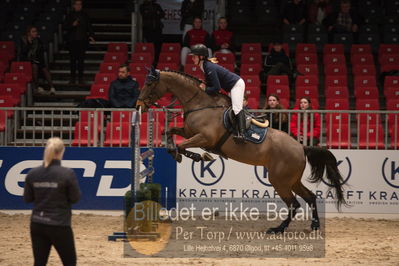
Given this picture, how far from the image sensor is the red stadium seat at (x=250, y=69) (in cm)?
1672

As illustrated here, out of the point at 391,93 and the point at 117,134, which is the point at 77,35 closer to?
the point at 117,134

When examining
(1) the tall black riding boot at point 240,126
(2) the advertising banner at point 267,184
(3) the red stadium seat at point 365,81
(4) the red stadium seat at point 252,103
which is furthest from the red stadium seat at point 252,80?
(1) the tall black riding boot at point 240,126

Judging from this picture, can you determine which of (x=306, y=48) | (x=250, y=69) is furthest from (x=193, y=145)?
(x=306, y=48)

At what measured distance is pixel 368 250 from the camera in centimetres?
1043

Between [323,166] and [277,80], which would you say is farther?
[277,80]

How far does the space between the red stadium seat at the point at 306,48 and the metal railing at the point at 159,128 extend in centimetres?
446

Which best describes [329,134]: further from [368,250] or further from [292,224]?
[368,250]

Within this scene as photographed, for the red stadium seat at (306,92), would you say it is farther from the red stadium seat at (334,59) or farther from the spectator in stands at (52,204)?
the spectator in stands at (52,204)

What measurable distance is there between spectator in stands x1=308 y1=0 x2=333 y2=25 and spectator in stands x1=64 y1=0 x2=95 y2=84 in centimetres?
592

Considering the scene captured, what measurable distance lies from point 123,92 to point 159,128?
1.30 metres

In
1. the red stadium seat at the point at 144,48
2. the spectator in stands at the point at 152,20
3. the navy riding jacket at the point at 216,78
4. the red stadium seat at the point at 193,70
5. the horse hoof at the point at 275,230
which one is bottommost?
the horse hoof at the point at 275,230

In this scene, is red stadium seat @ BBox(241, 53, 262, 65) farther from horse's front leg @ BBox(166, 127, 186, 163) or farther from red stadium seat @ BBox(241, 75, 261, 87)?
horse's front leg @ BBox(166, 127, 186, 163)

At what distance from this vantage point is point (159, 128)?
1338cm

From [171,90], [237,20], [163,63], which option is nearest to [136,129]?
[171,90]
